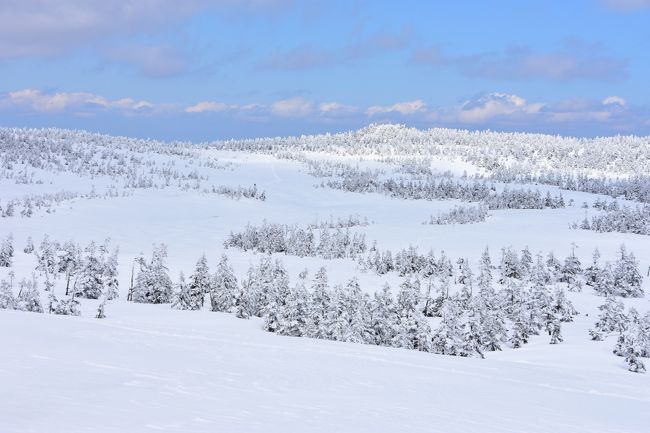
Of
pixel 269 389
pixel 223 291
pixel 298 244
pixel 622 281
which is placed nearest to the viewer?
pixel 269 389

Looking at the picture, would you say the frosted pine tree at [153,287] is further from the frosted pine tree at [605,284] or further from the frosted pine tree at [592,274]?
the frosted pine tree at [592,274]

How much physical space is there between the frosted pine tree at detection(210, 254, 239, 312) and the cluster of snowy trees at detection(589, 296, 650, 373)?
49.9 m

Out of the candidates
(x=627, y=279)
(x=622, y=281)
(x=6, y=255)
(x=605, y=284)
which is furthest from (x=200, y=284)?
(x=627, y=279)

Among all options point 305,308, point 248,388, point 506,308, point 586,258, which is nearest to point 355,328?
point 305,308

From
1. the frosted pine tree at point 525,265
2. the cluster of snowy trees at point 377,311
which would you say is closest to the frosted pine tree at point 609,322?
the cluster of snowy trees at point 377,311

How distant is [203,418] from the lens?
1405 cm

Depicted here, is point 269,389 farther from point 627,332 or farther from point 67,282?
point 67,282

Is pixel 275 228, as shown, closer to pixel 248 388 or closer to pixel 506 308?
pixel 506 308

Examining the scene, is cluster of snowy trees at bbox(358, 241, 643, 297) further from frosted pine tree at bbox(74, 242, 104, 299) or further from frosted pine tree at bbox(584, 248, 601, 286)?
frosted pine tree at bbox(74, 242, 104, 299)

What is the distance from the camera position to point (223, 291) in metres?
83.0

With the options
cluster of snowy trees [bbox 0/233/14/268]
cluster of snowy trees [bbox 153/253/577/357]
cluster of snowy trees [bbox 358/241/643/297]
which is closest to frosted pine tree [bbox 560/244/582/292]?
cluster of snowy trees [bbox 358/241/643/297]

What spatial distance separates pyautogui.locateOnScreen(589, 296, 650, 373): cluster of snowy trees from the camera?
2298 inches

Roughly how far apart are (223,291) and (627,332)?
169 ft

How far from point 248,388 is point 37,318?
16312 millimetres
